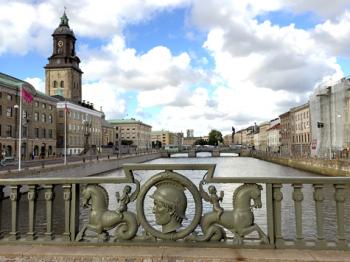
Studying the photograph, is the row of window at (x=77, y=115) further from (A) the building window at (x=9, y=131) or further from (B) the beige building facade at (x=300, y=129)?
(B) the beige building facade at (x=300, y=129)

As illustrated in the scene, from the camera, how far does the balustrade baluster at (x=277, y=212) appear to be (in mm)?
5145

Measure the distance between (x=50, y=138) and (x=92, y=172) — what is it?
32.7 meters

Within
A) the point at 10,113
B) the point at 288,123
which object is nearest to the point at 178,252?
the point at 10,113

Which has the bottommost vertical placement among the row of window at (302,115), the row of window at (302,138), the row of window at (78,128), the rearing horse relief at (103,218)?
the rearing horse relief at (103,218)

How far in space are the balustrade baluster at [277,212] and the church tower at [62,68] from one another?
124m

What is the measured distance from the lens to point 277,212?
206 inches

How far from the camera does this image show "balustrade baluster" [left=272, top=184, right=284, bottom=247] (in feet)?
16.9

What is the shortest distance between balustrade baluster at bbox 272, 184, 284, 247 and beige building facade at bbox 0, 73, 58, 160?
5830 centimetres

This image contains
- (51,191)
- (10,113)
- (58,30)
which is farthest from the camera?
(58,30)

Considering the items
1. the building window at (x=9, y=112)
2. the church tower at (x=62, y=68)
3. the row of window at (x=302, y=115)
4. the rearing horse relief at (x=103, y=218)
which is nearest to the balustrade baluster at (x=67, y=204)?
the rearing horse relief at (x=103, y=218)

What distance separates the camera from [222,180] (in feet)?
17.8

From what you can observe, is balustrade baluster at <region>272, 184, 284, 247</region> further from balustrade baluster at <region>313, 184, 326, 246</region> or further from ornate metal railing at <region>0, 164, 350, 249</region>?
balustrade baluster at <region>313, 184, 326, 246</region>

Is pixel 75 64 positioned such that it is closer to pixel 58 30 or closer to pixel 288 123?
pixel 58 30

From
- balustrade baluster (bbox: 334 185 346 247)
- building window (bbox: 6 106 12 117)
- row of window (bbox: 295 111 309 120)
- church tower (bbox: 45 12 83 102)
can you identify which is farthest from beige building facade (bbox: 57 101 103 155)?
balustrade baluster (bbox: 334 185 346 247)
